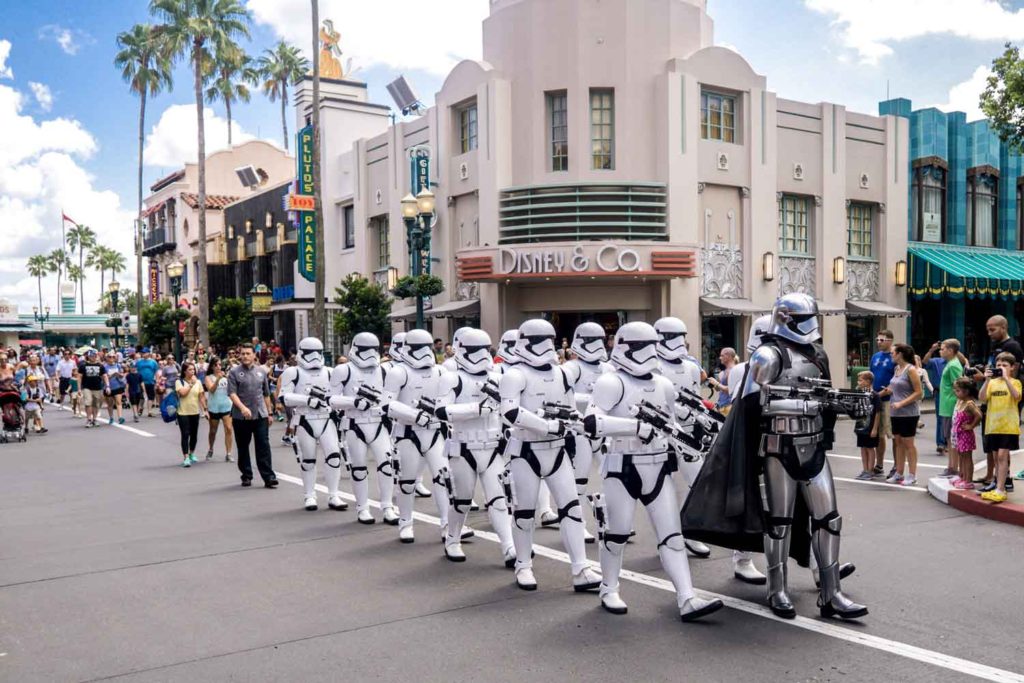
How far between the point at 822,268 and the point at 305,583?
856 inches

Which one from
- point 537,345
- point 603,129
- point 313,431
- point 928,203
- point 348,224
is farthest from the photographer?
point 348,224

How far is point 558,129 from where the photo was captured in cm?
2311

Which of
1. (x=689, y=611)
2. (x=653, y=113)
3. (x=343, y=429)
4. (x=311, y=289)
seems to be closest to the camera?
(x=689, y=611)

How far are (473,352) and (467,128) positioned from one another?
1814cm

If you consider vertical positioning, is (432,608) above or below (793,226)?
below

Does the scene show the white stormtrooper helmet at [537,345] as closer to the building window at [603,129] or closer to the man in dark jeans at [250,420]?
the man in dark jeans at [250,420]

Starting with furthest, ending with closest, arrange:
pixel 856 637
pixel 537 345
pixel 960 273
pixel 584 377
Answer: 1. pixel 960 273
2. pixel 584 377
3. pixel 537 345
4. pixel 856 637

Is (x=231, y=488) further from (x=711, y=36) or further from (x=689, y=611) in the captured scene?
(x=711, y=36)

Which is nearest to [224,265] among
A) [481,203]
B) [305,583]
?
[481,203]

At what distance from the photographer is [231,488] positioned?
11.9m

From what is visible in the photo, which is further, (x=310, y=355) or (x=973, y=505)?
(x=310, y=355)

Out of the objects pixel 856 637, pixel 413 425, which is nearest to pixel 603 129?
pixel 413 425

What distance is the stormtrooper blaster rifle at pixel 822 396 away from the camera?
595 centimetres

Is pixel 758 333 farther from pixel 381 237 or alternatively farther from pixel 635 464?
pixel 381 237
